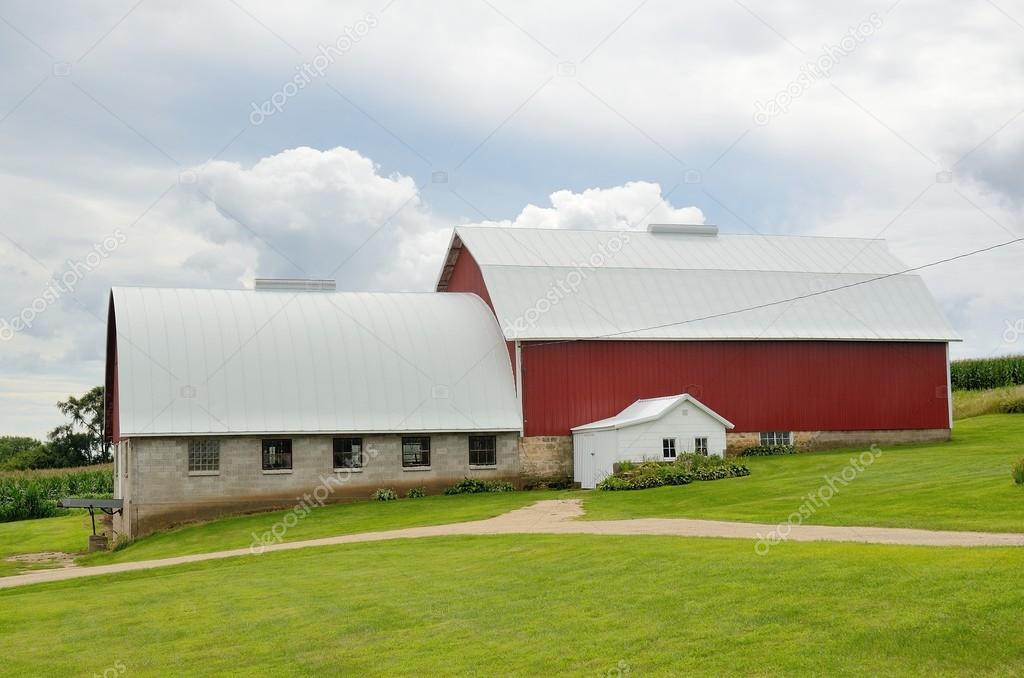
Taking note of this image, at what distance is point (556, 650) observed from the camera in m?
13.1

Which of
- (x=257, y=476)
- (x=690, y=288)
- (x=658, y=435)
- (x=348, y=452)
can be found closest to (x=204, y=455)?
(x=257, y=476)

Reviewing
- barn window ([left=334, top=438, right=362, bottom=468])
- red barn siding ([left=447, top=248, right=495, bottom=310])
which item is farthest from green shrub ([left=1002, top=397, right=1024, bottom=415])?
barn window ([left=334, top=438, right=362, bottom=468])

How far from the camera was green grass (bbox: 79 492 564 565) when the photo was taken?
3053 centimetres

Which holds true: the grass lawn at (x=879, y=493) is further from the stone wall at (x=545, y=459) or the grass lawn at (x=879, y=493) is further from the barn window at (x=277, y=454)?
the barn window at (x=277, y=454)

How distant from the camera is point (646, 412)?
38156mm

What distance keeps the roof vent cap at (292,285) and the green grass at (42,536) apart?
1239 cm

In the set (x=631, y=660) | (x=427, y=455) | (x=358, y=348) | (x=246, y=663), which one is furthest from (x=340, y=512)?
(x=631, y=660)

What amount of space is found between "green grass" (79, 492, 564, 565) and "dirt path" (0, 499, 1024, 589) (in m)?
1.34

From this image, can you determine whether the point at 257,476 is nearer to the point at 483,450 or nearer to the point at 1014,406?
the point at 483,450

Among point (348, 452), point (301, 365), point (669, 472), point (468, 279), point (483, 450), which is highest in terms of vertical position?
point (468, 279)

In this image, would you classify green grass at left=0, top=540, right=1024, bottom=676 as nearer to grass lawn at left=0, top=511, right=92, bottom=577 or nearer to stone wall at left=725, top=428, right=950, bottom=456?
grass lawn at left=0, top=511, right=92, bottom=577

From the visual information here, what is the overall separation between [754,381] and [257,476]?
20.9 metres

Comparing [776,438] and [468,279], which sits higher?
[468,279]

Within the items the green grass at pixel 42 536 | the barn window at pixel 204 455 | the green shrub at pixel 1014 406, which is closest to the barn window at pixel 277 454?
the barn window at pixel 204 455
